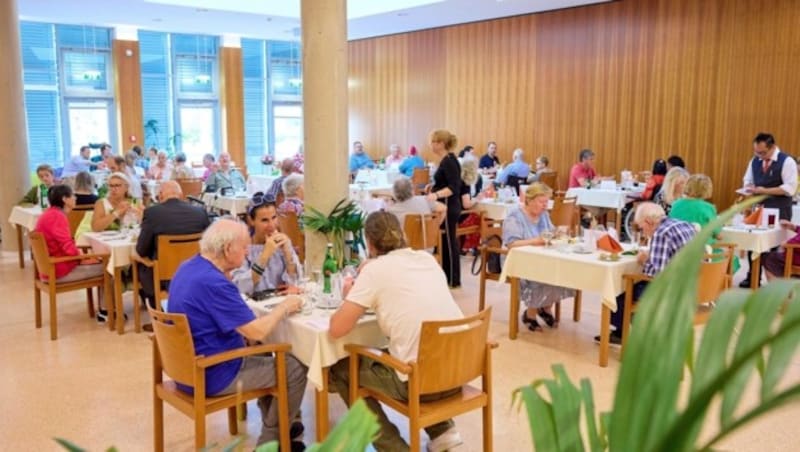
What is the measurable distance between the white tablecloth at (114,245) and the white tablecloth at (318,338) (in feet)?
8.00

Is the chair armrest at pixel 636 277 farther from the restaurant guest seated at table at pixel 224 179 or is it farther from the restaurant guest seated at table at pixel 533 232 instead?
the restaurant guest seated at table at pixel 224 179

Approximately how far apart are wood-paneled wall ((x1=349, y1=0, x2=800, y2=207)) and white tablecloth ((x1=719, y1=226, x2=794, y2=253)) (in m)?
3.66

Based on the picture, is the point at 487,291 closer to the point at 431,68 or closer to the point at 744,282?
A: the point at 744,282

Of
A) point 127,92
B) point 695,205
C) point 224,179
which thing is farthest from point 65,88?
point 695,205

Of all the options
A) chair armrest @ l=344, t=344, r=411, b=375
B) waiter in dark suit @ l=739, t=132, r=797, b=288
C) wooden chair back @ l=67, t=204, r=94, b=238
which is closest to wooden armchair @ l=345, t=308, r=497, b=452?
chair armrest @ l=344, t=344, r=411, b=375

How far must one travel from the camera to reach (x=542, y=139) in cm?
1237

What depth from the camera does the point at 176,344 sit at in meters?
3.01

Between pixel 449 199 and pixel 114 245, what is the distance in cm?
321

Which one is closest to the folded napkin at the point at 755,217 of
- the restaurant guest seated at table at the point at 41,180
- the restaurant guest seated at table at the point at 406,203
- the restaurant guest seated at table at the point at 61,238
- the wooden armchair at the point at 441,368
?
the restaurant guest seated at table at the point at 406,203

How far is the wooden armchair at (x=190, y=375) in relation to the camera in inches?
116

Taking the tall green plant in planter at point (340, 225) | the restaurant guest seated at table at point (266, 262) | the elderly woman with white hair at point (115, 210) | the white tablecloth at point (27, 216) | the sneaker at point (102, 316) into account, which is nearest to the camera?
the restaurant guest seated at table at point (266, 262)

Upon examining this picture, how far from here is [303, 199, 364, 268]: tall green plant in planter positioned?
4738 millimetres

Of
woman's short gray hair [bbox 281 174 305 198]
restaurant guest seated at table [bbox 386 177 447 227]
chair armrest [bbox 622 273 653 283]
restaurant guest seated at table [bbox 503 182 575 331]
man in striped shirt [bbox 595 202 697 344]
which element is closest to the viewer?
man in striped shirt [bbox 595 202 697 344]

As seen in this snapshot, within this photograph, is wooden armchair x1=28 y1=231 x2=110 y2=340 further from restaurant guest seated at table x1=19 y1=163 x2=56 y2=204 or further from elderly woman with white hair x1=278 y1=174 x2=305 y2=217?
restaurant guest seated at table x1=19 y1=163 x2=56 y2=204
